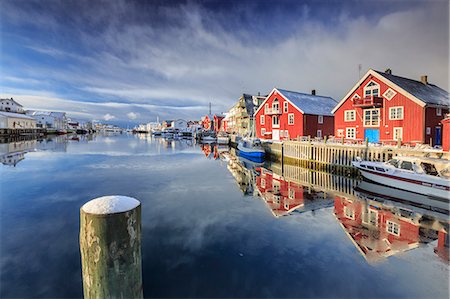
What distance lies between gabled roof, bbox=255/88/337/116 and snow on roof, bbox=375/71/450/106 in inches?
490

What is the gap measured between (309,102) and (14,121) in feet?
305

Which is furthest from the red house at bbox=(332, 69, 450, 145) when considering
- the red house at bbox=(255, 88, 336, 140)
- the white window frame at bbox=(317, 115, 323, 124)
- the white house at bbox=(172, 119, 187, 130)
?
the white house at bbox=(172, 119, 187, 130)

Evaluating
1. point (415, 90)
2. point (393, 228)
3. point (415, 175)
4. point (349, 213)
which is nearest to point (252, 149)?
point (415, 90)

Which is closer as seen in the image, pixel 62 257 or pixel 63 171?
pixel 62 257

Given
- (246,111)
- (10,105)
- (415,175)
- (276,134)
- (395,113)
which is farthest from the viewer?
(10,105)

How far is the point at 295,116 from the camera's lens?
3966cm

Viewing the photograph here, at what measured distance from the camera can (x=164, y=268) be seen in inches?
300

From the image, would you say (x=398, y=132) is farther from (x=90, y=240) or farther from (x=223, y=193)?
(x=90, y=240)

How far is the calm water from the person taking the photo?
6809 mm

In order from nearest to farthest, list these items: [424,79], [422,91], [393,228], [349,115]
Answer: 1. [393,228]
2. [422,91]
3. [349,115]
4. [424,79]

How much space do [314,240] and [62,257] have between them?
870 cm

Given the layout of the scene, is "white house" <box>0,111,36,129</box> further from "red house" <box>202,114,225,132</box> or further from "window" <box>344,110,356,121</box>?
"window" <box>344,110,356,121</box>

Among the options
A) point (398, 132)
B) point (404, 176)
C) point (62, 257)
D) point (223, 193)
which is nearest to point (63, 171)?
point (223, 193)

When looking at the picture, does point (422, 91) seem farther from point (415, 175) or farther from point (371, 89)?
point (415, 175)
